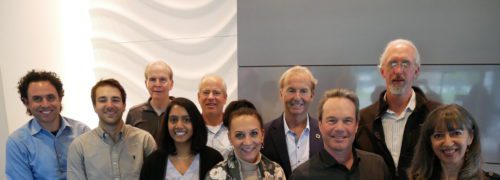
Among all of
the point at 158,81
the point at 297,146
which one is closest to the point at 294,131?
the point at 297,146

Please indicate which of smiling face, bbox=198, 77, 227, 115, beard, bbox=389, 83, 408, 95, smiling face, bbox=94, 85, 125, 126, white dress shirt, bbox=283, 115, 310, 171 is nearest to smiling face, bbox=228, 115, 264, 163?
white dress shirt, bbox=283, 115, 310, 171

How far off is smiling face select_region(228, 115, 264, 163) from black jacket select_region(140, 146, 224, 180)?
218mm

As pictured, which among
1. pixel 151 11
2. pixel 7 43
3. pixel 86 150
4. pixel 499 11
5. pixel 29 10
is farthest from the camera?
pixel 151 11

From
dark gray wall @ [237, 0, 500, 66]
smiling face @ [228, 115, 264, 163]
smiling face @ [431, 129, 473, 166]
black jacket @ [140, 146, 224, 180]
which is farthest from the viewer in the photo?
dark gray wall @ [237, 0, 500, 66]

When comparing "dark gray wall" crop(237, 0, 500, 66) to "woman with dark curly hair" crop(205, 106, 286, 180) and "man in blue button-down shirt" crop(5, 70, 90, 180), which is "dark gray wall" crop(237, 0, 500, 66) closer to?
"woman with dark curly hair" crop(205, 106, 286, 180)

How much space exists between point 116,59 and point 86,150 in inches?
96.4

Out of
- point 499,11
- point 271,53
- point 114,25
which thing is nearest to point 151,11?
point 114,25

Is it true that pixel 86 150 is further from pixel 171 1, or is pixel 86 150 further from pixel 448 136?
pixel 171 1

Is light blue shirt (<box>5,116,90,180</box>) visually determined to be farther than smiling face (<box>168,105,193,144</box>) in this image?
Yes

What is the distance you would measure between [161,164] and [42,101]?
96 centimetres

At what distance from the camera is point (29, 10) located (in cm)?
368

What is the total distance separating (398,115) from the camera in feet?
6.84

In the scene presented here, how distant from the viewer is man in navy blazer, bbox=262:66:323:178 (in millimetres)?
2156

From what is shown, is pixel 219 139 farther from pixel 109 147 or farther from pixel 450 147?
pixel 450 147
